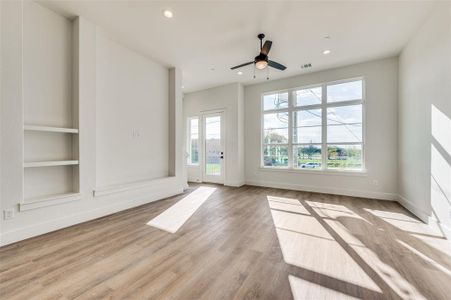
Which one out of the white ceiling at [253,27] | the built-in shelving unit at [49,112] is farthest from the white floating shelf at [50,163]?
the white ceiling at [253,27]

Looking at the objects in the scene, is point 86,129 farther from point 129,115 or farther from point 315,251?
point 315,251

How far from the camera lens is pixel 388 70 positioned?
4.41 m

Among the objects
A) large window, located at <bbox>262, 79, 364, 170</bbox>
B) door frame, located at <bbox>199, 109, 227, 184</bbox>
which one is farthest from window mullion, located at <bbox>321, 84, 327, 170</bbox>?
door frame, located at <bbox>199, 109, 227, 184</bbox>

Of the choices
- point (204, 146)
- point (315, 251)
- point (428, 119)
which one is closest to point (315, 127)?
point (428, 119)

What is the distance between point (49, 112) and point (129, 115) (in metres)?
1.32

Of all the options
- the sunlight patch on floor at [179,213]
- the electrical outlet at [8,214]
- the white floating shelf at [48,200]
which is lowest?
the sunlight patch on floor at [179,213]

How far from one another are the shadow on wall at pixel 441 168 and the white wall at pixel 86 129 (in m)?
4.84

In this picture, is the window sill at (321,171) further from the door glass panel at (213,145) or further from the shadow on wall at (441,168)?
the shadow on wall at (441,168)

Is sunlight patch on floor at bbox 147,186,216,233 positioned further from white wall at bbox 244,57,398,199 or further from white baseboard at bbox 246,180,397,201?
white wall at bbox 244,57,398,199

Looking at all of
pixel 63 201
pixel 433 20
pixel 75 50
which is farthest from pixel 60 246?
pixel 433 20

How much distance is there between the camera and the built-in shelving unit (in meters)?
2.71

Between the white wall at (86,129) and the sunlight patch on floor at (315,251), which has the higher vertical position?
the white wall at (86,129)

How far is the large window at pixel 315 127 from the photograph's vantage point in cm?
485

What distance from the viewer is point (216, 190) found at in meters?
5.52
